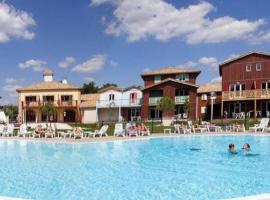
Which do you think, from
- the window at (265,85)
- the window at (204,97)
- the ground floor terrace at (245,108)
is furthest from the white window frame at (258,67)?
the window at (204,97)

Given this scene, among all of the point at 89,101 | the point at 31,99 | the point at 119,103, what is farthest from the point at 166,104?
the point at 31,99

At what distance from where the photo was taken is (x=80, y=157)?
16.3 meters

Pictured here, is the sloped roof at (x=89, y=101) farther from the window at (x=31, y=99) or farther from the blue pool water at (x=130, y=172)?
the blue pool water at (x=130, y=172)

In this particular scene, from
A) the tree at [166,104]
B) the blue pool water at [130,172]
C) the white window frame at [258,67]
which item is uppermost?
the white window frame at [258,67]

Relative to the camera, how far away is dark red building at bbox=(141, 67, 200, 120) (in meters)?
45.1

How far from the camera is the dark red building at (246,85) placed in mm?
40375

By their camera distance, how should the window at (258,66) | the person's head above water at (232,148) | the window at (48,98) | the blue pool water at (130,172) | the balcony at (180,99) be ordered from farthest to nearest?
1. the window at (48,98)
2. the balcony at (180,99)
3. the window at (258,66)
4. the person's head above water at (232,148)
5. the blue pool water at (130,172)

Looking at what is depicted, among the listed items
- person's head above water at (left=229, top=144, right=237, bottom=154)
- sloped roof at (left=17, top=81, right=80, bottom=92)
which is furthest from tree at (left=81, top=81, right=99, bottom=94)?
person's head above water at (left=229, top=144, right=237, bottom=154)

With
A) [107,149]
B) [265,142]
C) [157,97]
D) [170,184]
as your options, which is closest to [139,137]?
[107,149]

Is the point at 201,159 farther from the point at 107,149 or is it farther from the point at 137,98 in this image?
the point at 137,98

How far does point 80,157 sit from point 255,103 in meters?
27.8

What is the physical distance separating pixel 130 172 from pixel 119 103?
124 ft

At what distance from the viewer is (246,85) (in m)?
42.3

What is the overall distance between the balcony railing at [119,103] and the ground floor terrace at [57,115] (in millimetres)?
4278
